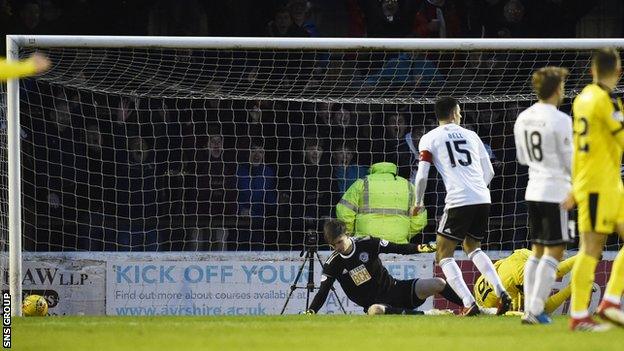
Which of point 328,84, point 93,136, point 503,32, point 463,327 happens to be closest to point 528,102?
point 503,32

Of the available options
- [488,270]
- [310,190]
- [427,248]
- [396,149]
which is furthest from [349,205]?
[488,270]

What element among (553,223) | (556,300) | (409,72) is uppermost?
(409,72)

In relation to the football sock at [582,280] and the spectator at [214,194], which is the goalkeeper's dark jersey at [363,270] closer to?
the spectator at [214,194]

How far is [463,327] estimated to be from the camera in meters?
9.47

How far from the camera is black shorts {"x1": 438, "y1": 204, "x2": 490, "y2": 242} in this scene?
10992mm

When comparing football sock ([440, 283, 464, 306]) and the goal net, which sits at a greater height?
the goal net

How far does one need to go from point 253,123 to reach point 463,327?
508cm

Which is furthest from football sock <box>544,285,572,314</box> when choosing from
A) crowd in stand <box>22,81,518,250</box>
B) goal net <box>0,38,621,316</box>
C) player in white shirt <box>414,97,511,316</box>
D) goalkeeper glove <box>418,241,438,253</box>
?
crowd in stand <box>22,81,518,250</box>

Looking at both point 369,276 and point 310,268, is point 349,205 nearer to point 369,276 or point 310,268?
point 310,268

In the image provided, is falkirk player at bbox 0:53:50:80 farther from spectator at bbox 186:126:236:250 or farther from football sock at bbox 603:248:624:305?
spectator at bbox 186:126:236:250

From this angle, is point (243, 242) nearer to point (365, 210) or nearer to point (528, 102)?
point (365, 210)

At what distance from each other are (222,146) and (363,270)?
2555 millimetres

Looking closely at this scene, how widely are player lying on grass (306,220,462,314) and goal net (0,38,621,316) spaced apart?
111cm

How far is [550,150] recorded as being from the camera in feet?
29.8
